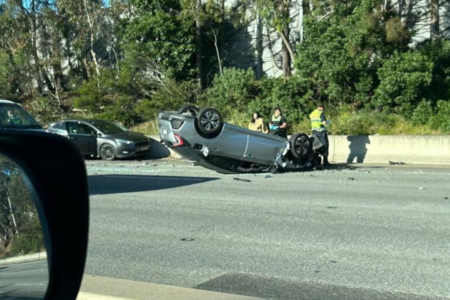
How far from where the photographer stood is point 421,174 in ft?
52.2

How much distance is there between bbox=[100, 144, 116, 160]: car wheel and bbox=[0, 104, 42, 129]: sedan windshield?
1162 centimetres

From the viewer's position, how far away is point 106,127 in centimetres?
2403

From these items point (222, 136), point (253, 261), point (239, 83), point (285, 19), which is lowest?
point (253, 261)

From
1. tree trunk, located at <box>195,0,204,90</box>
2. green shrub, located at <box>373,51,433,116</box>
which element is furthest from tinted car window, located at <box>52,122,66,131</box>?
green shrub, located at <box>373,51,433,116</box>

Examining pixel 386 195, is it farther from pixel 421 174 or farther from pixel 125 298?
pixel 125 298

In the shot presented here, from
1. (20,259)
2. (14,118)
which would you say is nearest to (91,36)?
(14,118)

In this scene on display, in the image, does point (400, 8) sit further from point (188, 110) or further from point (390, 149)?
point (188, 110)

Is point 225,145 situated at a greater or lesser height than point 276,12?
lesser

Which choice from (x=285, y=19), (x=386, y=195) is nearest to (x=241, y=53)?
(x=285, y=19)

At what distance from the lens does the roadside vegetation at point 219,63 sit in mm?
22828

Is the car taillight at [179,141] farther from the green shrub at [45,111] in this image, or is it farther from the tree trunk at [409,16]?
the green shrub at [45,111]

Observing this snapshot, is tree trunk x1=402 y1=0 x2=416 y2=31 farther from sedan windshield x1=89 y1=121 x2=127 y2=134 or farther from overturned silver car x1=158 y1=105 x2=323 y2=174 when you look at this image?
sedan windshield x1=89 y1=121 x2=127 y2=134

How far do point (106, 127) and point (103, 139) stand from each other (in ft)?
3.39

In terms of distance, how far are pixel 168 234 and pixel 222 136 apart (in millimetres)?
6757
